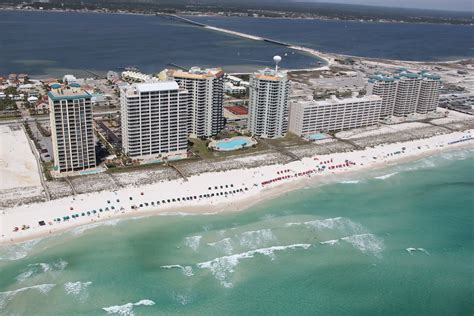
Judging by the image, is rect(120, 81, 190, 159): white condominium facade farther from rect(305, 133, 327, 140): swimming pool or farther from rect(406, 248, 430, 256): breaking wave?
rect(406, 248, 430, 256): breaking wave

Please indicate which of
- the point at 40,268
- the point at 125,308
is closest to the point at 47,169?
the point at 40,268

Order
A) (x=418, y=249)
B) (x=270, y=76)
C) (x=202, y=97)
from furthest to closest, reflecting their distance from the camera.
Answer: (x=270, y=76) → (x=202, y=97) → (x=418, y=249)

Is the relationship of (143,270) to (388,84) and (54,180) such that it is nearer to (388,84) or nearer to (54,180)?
(54,180)

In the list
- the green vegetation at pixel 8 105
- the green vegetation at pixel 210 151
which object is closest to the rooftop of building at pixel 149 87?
the green vegetation at pixel 210 151

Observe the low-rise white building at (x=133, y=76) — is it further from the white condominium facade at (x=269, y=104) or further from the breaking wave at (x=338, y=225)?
the breaking wave at (x=338, y=225)

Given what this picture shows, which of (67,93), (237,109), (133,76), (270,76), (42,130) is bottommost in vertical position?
(42,130)

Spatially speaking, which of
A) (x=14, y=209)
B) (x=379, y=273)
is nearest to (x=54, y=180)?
(x=14, y=209)

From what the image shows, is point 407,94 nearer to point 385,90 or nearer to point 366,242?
point 385,90
